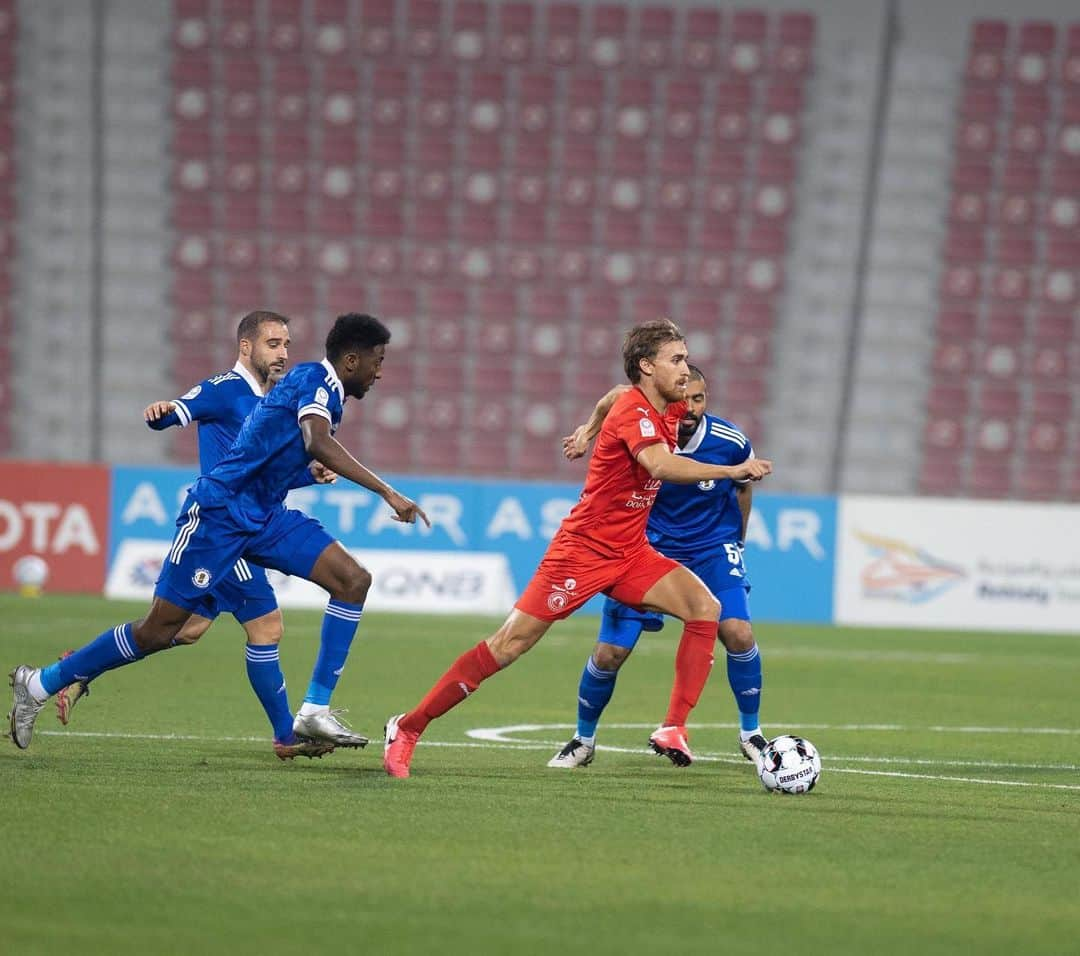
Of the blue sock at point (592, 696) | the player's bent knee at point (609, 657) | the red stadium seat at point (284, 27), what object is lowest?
the blue sock at point (592, 696)

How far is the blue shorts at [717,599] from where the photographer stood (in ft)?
28.9

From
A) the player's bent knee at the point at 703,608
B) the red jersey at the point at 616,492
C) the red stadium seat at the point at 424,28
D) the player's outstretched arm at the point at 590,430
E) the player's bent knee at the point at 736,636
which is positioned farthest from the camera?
the red stadium seat at the point at 424,28

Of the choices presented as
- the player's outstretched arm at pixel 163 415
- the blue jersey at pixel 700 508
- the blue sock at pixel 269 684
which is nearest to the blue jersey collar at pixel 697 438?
the blue jersey at pixel 700 508

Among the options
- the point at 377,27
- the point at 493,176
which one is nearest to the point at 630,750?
the point at 493,176

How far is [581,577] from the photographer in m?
7.84

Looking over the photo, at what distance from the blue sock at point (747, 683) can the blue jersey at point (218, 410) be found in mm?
2654

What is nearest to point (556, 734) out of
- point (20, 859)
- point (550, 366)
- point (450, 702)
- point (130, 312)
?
point (450, 702)

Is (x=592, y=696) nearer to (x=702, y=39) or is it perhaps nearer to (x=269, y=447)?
(x=269, y=447)

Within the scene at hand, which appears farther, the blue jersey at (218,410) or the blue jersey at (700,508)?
the blue jersey at (700,508)

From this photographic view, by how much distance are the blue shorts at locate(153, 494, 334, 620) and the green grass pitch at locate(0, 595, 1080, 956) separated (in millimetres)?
759

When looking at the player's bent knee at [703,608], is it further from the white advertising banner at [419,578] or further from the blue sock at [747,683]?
the white advertising banner at [419,578]

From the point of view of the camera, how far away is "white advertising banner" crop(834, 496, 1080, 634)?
1916 centimetres

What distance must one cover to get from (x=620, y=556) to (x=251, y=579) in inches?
69.5

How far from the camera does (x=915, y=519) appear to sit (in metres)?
19.2
